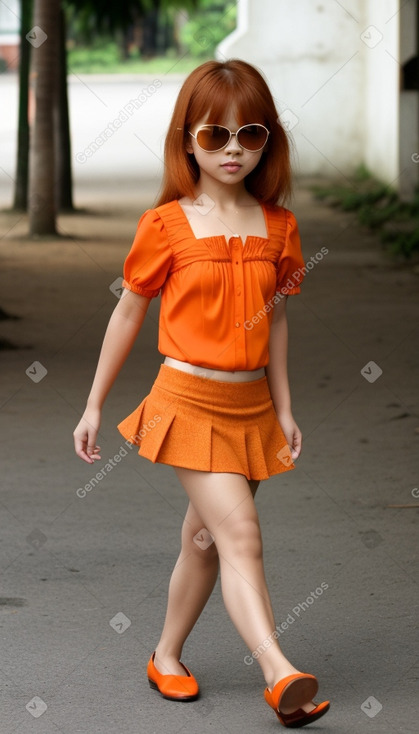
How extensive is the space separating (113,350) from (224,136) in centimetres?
67

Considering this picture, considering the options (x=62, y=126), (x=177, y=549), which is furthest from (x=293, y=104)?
(x=177, y=549)

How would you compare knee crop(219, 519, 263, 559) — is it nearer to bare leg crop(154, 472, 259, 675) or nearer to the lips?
bare leg crop(154, 472, 259, 675)

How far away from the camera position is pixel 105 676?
3.83m

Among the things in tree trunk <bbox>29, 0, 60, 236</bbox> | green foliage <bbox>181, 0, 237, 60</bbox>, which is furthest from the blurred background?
green foliage <bbox>181, 0, 237, 60</bbox>

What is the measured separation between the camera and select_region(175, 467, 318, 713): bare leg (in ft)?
10.8

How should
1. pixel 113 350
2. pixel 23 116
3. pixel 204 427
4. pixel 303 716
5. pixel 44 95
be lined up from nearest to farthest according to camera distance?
pixel 303 716, pixel 204 427, pixel 113 350, pixel 44 95, pixel 23 116

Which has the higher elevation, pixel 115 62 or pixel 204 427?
pixel 204 427

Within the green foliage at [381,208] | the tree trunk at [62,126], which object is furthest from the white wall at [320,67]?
the tree trunk at [62,126]

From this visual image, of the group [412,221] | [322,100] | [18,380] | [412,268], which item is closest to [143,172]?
[322,100]

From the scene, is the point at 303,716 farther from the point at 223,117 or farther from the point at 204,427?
the point at 223,117

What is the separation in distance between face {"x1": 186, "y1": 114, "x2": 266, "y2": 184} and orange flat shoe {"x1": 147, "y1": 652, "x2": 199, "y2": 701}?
1456 mm

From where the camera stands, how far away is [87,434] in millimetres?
3443

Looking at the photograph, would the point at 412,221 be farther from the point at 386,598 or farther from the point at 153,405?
the point at 153,405

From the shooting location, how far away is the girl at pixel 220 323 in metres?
3.32
